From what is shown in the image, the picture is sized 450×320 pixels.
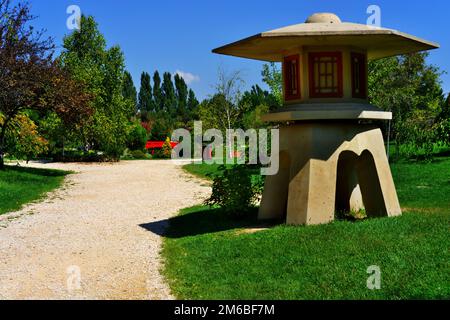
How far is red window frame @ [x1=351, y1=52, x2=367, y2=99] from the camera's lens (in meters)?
10.4

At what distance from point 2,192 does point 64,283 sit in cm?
1184

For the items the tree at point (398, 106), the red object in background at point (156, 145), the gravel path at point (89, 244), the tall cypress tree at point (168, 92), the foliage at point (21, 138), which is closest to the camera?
the gravel path at point (89, 244)

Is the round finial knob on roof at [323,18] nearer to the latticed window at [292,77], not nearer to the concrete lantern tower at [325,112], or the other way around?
the concrete lantern tower at [325,112]

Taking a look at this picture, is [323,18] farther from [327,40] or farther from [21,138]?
[21,138]

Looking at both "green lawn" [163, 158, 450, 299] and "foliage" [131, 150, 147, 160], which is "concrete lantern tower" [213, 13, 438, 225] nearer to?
"green lawn" [163, 158, 450, 299]

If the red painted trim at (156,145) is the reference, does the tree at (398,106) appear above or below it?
above

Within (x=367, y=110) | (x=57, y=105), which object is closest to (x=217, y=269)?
(x=367, y=110)

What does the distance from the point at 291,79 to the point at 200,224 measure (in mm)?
4042

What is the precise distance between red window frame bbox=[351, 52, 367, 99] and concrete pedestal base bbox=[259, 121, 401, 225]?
0.77 meters

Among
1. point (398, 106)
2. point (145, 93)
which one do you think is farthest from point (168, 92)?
point (398, 106)

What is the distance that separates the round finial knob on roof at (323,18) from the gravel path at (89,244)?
19.4ft

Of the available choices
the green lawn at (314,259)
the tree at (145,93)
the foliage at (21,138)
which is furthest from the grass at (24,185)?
the tree at (145,93)

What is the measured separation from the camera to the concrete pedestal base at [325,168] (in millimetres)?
9742

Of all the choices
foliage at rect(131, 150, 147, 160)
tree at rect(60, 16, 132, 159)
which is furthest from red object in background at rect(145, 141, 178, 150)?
tree at rect(60, 16, 132, 159)
